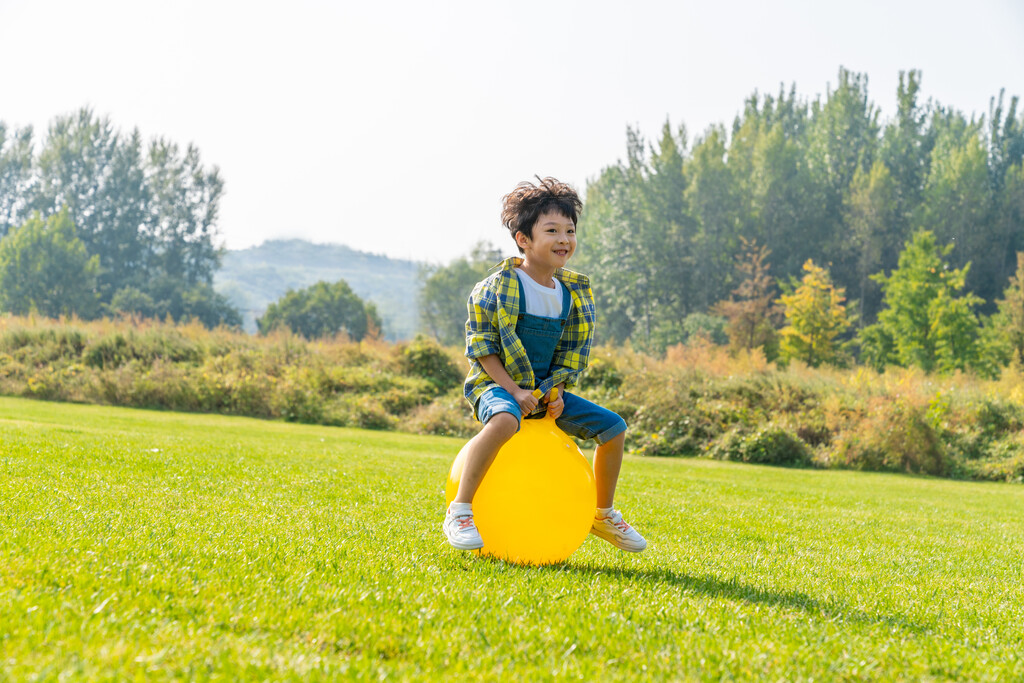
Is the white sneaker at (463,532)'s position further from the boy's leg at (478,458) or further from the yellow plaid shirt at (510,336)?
the yellow plaid shirt at (510,336)

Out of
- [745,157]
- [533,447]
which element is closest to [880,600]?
[533,447]

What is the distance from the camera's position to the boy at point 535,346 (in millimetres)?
4309

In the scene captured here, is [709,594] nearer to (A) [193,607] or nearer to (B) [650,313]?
(A) [193,607]

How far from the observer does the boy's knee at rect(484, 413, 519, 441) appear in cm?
422

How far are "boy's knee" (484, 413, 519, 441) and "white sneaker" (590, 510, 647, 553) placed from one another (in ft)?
3.34

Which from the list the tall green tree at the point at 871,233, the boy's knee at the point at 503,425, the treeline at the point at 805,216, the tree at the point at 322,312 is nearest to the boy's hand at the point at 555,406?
the boy's knee at the point at 503,425

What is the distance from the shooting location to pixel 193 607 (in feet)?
9.09

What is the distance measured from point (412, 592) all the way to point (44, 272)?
69093 millimetres

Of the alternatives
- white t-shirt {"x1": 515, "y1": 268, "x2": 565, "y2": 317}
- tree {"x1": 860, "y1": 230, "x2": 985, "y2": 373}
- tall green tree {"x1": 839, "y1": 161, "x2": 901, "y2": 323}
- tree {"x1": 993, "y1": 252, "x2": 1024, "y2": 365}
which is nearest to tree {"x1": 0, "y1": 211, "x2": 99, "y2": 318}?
tree {"x1": 860, "y1": 230, "x2": 985, "y2": 373}

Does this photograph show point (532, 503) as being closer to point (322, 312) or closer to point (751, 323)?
point (751, 323)

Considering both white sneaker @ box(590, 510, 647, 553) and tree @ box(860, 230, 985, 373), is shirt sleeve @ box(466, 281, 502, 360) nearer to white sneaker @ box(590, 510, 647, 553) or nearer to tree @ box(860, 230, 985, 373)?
white sneaker @ box(590, 510, 647, 553)

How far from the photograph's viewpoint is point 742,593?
4.04 meters

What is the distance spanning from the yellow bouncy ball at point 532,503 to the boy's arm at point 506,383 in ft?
0.61

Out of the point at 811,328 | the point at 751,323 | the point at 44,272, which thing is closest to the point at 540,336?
the point at 811,328
